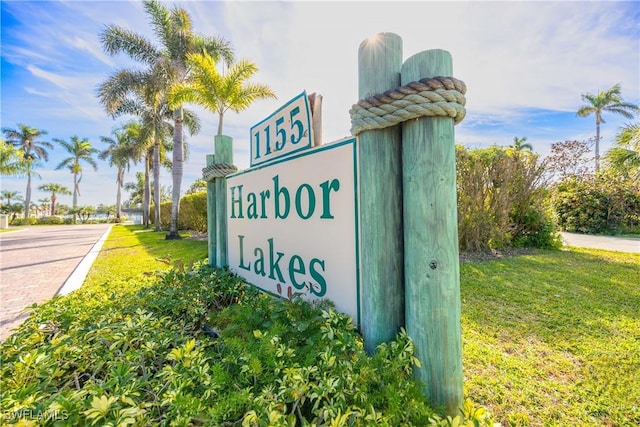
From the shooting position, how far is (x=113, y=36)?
12.0m

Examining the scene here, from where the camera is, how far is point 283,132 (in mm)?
2107

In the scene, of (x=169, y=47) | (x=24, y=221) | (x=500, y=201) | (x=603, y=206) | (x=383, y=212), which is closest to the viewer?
(x=383, y=212)

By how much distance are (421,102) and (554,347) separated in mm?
2448

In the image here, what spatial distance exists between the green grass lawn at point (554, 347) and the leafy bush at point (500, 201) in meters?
1.93

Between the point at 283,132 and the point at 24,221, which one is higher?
the point at 283,132

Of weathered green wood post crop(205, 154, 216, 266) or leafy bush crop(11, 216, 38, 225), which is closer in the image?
weathered green wood post crop(205, 154, 216, 266)

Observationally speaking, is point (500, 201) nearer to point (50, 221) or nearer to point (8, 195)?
point (50, 221)

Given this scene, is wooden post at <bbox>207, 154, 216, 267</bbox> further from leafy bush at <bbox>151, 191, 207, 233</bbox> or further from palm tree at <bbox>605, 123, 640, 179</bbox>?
palm tree at <bbox>605, 123, 640, 179</bbox>

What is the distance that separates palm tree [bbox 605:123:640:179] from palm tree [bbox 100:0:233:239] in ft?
55.1

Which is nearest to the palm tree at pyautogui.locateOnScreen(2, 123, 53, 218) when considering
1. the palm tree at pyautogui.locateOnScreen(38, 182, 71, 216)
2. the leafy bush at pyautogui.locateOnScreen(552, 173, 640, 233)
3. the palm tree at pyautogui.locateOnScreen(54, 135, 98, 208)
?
the palm tree at pyautogui.locateOnScreen(54, 135, 98, 208)

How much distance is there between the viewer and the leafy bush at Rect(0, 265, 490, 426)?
3.30 feet

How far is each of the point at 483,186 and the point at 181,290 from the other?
6.28 meters

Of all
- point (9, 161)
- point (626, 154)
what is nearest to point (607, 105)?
point (626, 154)

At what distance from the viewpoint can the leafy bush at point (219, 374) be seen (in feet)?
3.30
